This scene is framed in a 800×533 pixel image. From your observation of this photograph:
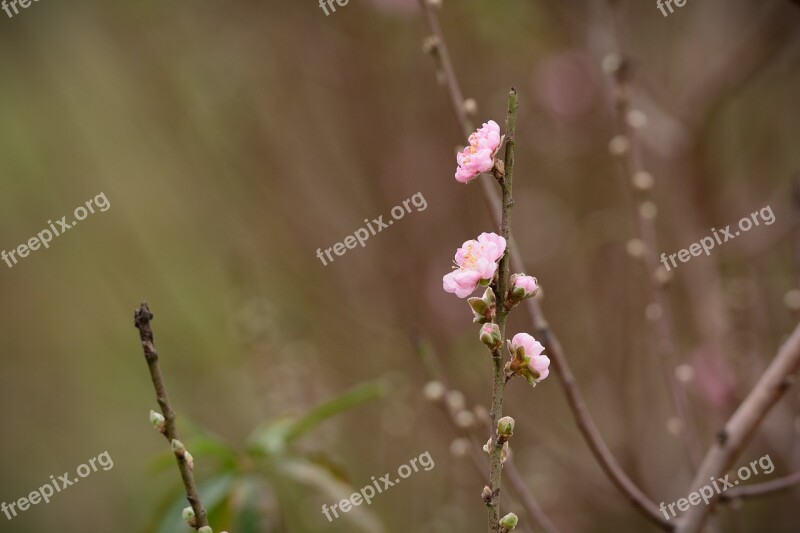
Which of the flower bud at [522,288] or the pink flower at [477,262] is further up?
the pink flower at [477,262]

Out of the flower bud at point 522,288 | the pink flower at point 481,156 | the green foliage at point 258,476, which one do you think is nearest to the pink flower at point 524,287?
the flower bud at point 522,288

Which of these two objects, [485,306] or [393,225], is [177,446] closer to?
[485,306]

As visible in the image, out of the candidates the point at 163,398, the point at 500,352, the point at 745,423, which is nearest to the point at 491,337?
the point at 500,352

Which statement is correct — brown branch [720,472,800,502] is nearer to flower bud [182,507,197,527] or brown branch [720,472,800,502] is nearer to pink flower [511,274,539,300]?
pink flower [511,274,539,300]

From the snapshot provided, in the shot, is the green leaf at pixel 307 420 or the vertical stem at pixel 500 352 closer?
the vertical stem at pixel 500 352

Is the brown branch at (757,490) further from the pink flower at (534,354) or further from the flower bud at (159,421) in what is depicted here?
the flower bud at (159,421)

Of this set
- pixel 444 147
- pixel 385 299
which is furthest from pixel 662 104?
pixel 385 299

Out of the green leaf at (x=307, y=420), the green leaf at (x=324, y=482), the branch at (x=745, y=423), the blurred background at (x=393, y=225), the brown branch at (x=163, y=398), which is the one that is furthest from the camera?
the blurred background at (x=393, y=225)
